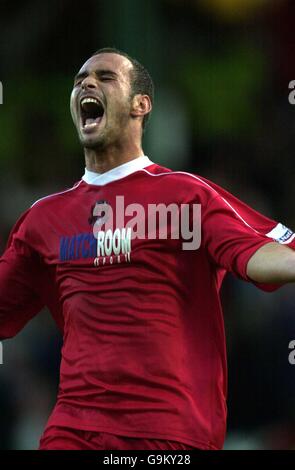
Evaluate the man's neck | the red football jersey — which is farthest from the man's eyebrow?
the red football jersey

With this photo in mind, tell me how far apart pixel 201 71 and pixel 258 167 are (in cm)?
79

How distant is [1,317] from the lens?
438 cm

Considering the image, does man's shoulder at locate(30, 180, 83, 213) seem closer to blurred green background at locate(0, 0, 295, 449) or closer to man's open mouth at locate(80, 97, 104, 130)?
man's open mouth at locate(80, 97, 104, 130)

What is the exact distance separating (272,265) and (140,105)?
1.14 metres

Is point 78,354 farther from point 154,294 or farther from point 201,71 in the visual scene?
point 201,71

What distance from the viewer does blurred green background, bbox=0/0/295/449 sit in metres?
6.31

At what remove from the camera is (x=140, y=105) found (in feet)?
14.5

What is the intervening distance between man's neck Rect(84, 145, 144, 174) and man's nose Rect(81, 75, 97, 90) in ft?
0.83

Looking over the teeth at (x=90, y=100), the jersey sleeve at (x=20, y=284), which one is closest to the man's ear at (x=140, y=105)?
the teeth at (x=90, y=100)

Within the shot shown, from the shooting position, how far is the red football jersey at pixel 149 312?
3.76m

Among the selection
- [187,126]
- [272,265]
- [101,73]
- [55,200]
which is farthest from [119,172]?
[187,126]

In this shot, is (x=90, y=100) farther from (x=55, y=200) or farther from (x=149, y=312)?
(x=149, y=312)

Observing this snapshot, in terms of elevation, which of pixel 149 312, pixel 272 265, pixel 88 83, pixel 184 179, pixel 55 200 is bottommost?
pixel 149 312
